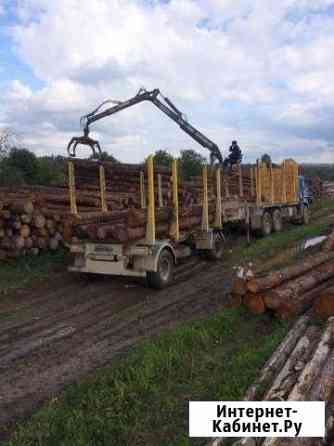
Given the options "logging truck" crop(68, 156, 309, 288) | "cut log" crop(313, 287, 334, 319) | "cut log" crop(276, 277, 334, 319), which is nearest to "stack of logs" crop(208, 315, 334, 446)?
"cut log" crop(313, 287, 334, 319)

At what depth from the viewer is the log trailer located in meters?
8.91

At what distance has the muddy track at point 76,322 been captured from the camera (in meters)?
5.09

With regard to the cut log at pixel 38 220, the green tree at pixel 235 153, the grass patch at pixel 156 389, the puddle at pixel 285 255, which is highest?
the green tree at pixel 235 153

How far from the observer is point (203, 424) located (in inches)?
151

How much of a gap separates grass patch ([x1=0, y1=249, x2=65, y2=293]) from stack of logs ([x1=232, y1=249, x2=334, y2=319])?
519 centimetres

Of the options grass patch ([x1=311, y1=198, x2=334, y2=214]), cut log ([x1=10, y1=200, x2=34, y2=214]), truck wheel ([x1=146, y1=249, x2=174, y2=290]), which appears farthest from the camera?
grass patch ([x1=311, y1=198, x2=334, y2=214])

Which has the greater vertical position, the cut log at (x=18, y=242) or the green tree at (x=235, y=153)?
the green tree at (x=235, y=153)

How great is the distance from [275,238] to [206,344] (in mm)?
Result: 9455

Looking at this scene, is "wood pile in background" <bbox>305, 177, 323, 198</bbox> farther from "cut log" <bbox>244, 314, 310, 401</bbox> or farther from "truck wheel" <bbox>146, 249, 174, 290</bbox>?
"cut log" <bbox>244, 314, 310, 401</bbox>

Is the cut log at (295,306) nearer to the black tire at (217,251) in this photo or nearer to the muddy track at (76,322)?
the muddy track at (76,322)

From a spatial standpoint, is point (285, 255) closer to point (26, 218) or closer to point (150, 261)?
point (150, 261)

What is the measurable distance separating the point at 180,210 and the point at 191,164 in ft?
66.0

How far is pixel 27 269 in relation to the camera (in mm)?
10477

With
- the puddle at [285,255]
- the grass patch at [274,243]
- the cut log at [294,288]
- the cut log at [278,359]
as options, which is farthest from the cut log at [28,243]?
the cut log at [278,359]
